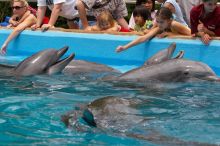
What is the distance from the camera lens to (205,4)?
27.6 ft

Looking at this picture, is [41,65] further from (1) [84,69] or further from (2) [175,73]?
(2) [175,73]

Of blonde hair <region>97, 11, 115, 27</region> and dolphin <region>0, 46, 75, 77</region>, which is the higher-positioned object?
blonde hair <region>97, 11, 115, 27</region>

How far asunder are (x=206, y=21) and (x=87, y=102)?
356 centimetres

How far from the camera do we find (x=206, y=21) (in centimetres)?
854

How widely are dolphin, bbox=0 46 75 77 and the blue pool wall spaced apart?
1779mm

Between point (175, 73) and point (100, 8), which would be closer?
point (175, 73)

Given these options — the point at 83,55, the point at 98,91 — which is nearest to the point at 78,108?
the point at 98,91

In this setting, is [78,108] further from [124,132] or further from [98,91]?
[98,91]

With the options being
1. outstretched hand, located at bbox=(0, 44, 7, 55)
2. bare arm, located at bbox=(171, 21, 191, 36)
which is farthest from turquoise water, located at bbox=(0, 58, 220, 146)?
outstretched hand, located at bbox=(0, 44, 7, 55)

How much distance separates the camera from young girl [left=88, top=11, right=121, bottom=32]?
9945 mm

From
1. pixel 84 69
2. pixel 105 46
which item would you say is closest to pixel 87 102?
pixel 84 69

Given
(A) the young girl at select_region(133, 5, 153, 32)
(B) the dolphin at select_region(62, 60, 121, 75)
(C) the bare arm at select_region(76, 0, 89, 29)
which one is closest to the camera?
(B) the dolphin at select_region(62, 60, 121, 75)

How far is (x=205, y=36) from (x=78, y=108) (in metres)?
3.80

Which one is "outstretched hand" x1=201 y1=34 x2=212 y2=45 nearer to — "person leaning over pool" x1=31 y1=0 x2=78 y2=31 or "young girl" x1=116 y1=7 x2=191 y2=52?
"young girl" x1=116 y1=7 x2=191 y2=52
